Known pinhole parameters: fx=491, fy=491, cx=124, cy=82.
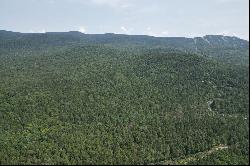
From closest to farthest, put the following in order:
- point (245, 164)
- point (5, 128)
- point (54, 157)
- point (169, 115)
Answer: point (245, 164) → point (54, 157) → point (5, 128) → point (169, 115)

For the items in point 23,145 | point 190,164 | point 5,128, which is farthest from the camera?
point 5,128

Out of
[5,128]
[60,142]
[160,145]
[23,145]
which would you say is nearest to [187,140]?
[160,145]

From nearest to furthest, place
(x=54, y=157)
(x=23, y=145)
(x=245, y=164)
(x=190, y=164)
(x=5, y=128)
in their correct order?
(x=245, y=164)
(x=190, y=164)
(x=54, y=157)
(x=23, y=145)
(x=5, y=128)

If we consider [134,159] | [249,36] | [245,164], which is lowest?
[134,159]

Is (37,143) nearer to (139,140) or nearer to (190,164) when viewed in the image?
(139,140)

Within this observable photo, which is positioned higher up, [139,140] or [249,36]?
[249,36]

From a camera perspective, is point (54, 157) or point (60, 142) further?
point (60, 142)

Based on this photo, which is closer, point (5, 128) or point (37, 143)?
point (37, 143)

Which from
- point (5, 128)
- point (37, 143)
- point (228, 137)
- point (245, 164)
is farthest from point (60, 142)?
point (245, 164)

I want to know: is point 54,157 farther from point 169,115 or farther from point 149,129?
point 169,115

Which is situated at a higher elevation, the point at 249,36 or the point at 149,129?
the point at 249,36
